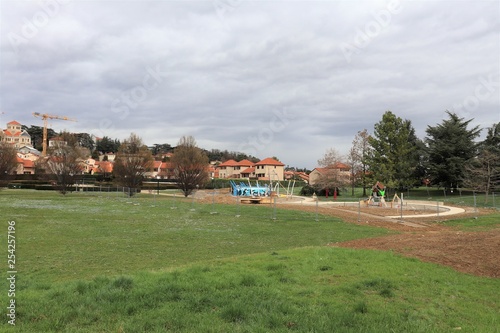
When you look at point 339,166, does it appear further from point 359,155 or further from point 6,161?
point 6,161

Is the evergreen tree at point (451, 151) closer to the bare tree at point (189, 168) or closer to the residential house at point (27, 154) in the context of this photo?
the bare tree at point (189, 168)

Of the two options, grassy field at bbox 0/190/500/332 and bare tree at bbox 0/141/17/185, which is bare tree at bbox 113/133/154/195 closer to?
bare tree at bbox 0/141/17/185

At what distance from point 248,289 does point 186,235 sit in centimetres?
1019

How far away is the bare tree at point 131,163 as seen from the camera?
47.0m

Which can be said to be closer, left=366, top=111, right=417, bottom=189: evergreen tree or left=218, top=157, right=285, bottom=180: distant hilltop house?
left=366, top=111, right=417, bottom=189: evergreen tree

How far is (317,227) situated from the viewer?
64.8 feet

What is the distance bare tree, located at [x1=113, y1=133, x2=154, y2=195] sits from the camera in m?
47.0

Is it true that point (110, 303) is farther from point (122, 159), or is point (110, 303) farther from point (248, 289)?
point (122, 159)

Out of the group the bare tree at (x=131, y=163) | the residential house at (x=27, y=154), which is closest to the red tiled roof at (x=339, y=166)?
the bare tree at (x=131, y=163)

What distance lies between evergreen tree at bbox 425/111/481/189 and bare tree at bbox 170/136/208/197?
34007mm

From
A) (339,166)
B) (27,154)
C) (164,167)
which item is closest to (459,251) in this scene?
(339,166)

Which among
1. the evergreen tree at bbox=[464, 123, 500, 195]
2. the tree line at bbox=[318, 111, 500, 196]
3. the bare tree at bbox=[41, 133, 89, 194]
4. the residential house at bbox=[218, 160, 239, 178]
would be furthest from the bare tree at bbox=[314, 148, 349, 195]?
the residential house at bbox=[218, 160, 239, 178]

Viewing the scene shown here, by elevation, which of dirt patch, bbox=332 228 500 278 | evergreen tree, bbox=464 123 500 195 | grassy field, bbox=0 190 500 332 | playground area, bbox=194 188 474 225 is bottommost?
playground area, bbox=194 188 474 225

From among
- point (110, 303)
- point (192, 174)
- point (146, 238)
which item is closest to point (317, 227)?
point (146, 238)
